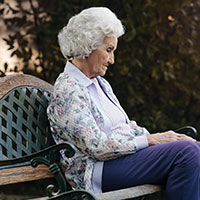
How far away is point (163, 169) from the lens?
2750 mm

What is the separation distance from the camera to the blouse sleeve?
272 cm

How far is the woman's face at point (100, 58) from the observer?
118 inches

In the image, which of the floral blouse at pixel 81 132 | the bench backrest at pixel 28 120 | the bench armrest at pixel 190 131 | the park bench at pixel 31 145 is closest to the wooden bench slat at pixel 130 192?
the park bench at pixel 31 145

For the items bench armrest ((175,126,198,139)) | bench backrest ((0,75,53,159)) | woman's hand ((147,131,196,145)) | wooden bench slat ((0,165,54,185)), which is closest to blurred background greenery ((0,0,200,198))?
bench backrest ((0,75,53,159))

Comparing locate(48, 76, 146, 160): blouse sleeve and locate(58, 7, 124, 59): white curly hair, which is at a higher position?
locate(58, 7, 124, 59): white curly hair

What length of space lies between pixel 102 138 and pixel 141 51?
242cm

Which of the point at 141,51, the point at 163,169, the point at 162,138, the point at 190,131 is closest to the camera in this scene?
the point at 163,169

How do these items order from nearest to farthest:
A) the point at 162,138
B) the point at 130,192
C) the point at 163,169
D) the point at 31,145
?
1. the point at 130,192
2. the point at 163,169
3. the point at 162,138
4. the point at 31,145

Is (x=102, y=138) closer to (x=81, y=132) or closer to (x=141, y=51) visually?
(x=81, y=132)

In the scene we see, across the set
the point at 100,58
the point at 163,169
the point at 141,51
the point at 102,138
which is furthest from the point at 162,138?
the point at 141,51

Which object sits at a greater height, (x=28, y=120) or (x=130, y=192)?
(x=28, y=120)

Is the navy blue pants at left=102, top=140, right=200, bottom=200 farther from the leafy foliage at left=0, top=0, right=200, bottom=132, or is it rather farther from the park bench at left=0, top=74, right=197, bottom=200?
the leafy foliage at left=0, top=0, right=200, bottom=132

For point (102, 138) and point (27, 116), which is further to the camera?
point (27, 116)

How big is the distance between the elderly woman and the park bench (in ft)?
0.38
